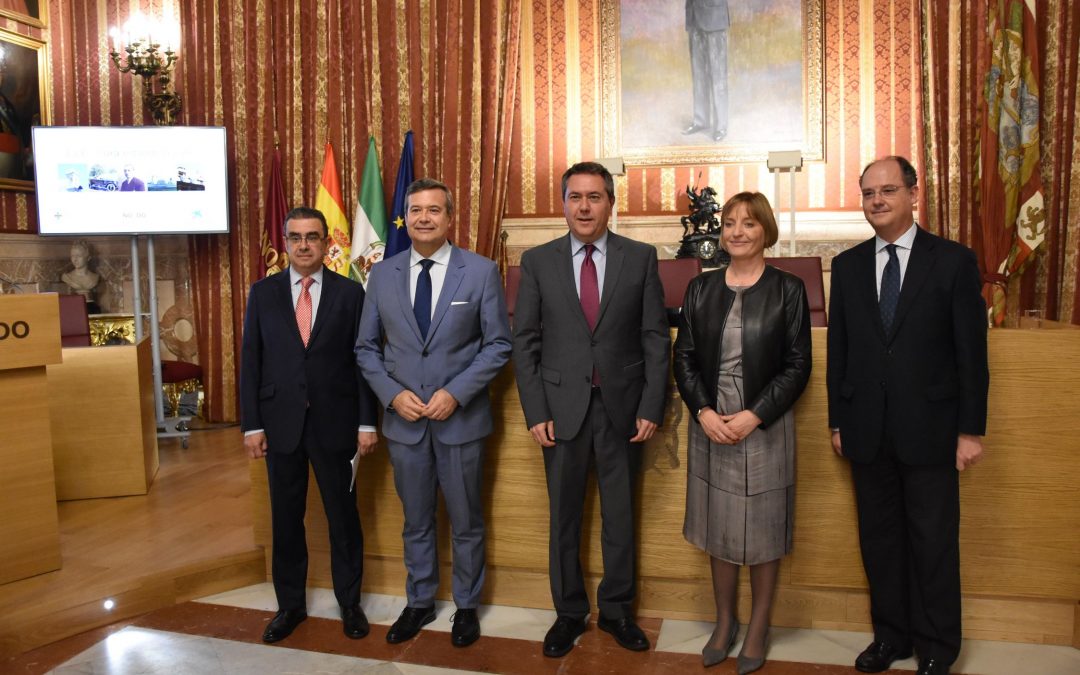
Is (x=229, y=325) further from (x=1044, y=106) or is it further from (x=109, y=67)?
(x=1044, y=106)

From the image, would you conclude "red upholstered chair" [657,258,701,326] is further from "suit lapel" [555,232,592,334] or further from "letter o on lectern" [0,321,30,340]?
"letter o on lectern" [0,321,30,340]

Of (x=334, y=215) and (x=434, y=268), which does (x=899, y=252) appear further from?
(x=334, y=215)

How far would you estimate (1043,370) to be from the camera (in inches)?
102

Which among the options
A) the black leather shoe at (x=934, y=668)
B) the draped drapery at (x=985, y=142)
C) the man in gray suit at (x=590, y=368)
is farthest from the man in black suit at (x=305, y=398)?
the draped drapery at (x=985, y=142)

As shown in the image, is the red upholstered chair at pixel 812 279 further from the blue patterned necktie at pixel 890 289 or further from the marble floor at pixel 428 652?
the marble floor at pixel 428 652

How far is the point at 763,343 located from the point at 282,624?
1882mm

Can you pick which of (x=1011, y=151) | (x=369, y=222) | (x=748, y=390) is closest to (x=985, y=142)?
(x=1011, y=151)

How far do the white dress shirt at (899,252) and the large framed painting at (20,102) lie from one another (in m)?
5.83

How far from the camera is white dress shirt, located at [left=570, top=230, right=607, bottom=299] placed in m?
2.60

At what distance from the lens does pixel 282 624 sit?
9.27 ft

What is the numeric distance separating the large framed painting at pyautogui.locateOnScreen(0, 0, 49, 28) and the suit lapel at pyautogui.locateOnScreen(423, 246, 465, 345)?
16.5 feet

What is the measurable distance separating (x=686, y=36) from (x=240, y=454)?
416 centimetres

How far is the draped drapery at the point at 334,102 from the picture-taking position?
581cm

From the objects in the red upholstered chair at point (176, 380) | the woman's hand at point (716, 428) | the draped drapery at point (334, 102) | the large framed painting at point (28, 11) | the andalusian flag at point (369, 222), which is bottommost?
the red upholstered chair at point (176, 380)
